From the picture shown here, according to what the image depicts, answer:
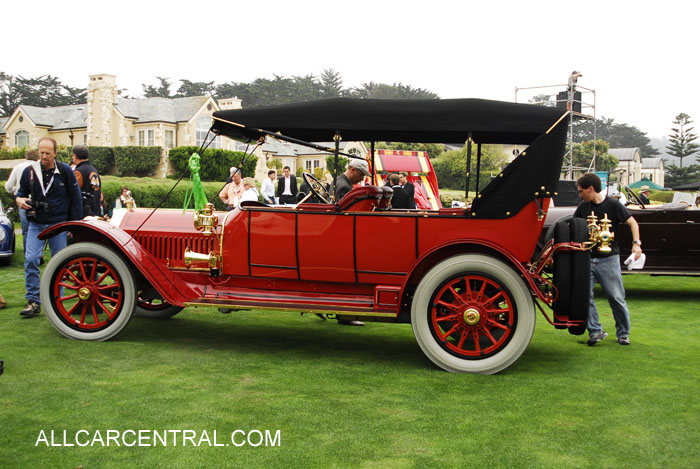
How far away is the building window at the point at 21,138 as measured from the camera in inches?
2111

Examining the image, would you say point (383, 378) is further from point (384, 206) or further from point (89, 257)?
point (89, 257)

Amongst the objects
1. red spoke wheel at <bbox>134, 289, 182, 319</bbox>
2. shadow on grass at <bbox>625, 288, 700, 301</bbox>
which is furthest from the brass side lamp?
shadow on grass at <bbox>625, 288, 700, 301</bbox>

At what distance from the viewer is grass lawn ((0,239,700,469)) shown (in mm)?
3160

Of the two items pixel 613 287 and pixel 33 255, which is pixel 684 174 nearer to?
pixel 613 287

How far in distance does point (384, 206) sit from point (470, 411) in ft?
6.85

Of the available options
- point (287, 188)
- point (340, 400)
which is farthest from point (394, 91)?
point (340, 400)

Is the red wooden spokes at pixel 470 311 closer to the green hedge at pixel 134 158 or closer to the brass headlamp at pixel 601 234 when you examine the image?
the brass headlamp at pixel 601 234

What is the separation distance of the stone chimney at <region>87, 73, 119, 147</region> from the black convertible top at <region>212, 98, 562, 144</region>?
47757mm

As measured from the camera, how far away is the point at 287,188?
13242mm

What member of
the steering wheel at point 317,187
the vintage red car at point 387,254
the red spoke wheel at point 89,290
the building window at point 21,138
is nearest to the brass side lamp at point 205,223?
the vintage red car at point 387,254

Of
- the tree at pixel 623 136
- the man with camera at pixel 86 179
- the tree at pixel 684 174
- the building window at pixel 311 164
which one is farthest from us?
the tree at pixel 623 136

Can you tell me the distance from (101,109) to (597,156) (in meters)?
40.0

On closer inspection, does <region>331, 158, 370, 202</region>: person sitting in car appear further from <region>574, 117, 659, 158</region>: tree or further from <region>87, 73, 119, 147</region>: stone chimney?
<region>574, 117, 659, 158</region>: tree

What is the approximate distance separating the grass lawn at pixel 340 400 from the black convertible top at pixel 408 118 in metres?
1.81
